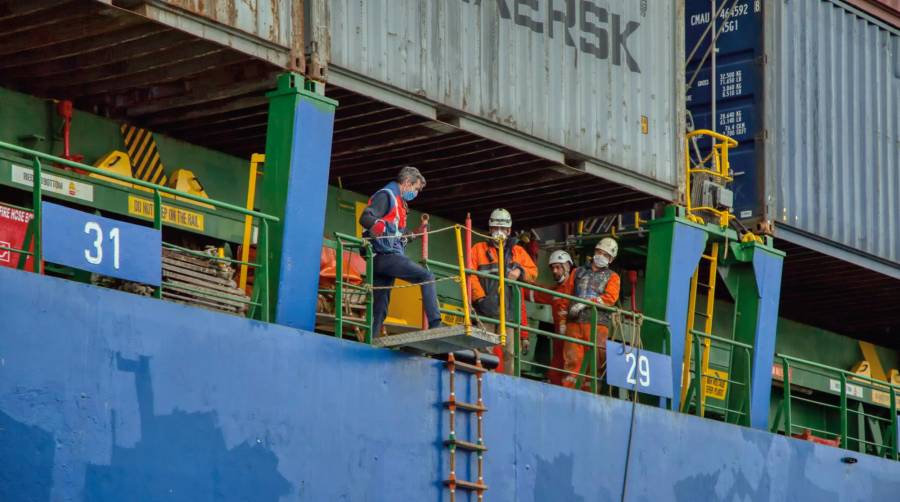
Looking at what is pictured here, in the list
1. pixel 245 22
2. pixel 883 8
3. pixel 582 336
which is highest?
pixel 883 8

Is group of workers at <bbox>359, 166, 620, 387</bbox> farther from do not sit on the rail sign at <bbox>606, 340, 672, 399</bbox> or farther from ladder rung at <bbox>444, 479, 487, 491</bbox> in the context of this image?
ladder rung at <bbox>444, 479, 487, 491</bbox>

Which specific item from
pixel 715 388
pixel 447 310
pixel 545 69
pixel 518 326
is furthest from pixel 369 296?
pixel 715 388

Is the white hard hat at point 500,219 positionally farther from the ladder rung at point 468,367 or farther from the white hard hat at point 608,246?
the ladder rung at point 468,367

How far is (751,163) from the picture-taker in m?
19.4

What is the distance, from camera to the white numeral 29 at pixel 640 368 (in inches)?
632

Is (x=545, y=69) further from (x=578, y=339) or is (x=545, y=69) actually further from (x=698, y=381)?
(x=698, y=381)

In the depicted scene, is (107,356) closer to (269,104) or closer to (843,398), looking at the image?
(269,104)

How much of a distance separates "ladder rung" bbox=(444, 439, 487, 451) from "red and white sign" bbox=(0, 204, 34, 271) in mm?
3749

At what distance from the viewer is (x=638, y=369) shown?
52.7ft

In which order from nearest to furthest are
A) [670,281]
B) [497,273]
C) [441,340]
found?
[441,340] < [497,273] < [670,281]

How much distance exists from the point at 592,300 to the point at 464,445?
359 cm

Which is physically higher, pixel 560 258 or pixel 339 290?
pixel 560 258

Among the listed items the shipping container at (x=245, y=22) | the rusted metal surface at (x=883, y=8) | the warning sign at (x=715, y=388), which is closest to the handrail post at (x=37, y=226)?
the shipping container at (x=245, y=22)

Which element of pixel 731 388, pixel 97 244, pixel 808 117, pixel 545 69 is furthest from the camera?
pixel 808 117
